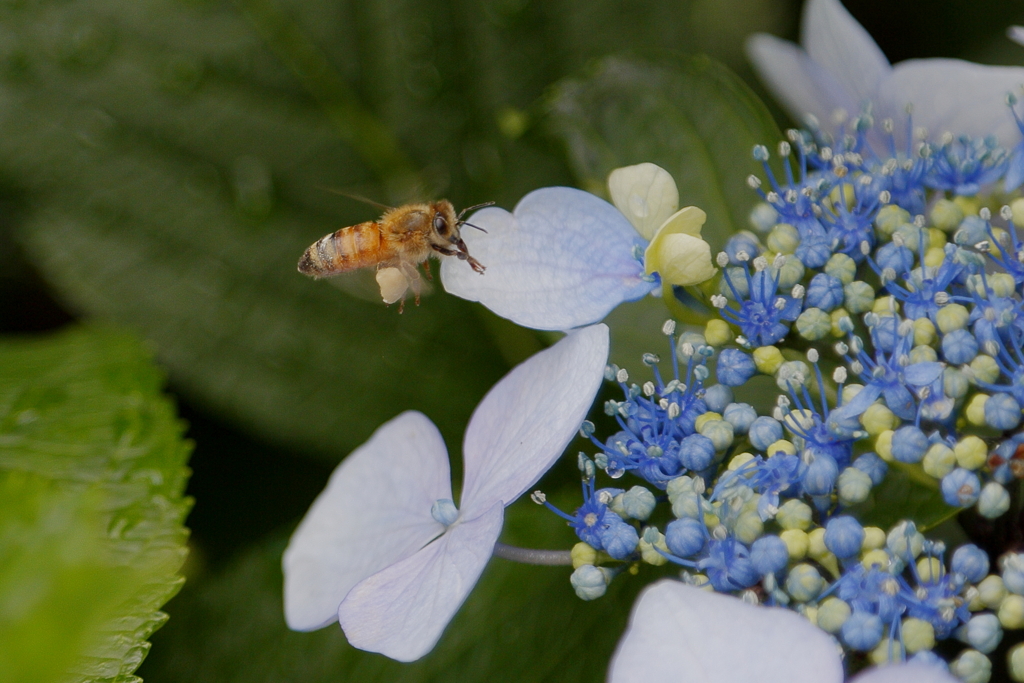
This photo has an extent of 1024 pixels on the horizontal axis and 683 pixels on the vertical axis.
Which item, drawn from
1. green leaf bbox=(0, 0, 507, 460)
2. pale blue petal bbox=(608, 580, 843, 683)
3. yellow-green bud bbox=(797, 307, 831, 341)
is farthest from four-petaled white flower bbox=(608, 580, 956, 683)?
green leaf bbox=(0, 0, 507, 460)

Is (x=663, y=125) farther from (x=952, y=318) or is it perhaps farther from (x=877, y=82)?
(x=952, y=318)

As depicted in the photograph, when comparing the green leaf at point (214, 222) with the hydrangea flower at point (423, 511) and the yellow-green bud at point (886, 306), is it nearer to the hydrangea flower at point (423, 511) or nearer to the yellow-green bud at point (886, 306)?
the hydrangea flower at point (423, 511)

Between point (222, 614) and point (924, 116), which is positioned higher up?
point (924, 116)

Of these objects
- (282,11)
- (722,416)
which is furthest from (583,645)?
(282,11)

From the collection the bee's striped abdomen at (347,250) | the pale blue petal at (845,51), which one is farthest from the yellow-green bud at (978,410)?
the bee's striped abdomen at (347,250)

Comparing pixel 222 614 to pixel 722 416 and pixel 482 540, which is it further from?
pixel 722 416

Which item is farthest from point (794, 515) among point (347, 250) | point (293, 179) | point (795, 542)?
point (293, 179)

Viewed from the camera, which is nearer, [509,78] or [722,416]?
[722,416]
